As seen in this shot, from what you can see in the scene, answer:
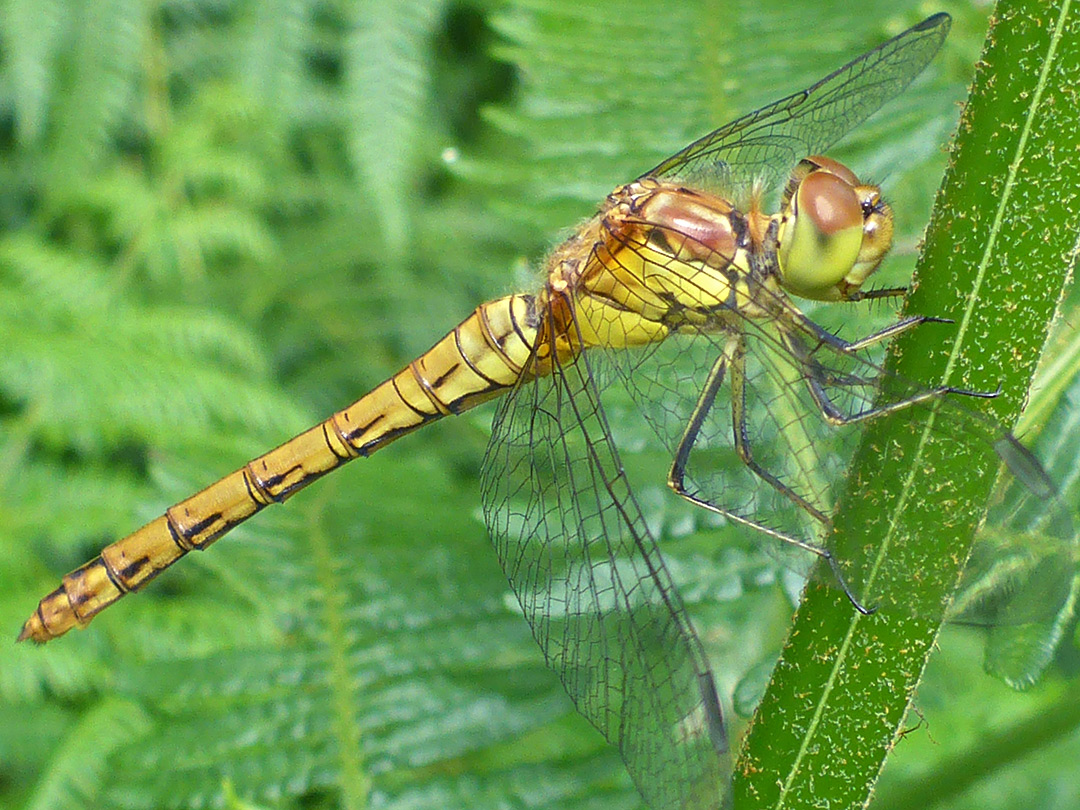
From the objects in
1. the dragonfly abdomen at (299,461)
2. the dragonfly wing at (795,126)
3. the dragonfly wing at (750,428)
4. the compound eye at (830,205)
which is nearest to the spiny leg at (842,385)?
the dragonfly wing at (750,428)

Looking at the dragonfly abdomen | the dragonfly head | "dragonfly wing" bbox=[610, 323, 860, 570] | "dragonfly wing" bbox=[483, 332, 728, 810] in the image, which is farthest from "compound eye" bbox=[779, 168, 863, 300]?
the dragonfly abdomen

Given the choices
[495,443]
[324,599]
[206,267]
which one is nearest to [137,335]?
[206,267]

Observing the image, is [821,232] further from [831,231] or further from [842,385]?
[842,385]

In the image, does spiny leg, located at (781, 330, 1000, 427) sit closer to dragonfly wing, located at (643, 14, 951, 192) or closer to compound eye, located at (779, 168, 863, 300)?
compound eye, located at (779, 168, 863, 300)

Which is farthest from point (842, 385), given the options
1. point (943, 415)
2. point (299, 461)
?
point (299, 461)

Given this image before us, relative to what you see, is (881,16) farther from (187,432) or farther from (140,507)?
(187,432)

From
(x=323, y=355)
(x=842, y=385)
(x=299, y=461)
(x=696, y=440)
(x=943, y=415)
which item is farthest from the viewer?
(x=323, y=355)
